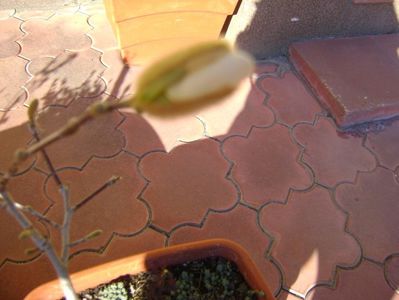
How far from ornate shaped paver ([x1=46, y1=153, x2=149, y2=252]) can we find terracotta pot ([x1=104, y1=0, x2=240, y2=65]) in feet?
1.93

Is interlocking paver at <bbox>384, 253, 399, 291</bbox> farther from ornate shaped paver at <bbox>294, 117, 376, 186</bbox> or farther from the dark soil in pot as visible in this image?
the dark soil in pot

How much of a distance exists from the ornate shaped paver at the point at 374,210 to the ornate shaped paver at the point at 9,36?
1.79 metres

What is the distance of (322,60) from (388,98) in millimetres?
405

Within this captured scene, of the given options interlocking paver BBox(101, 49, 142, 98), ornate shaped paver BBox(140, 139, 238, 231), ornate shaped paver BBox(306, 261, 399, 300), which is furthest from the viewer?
interlocking paver BBox(101, 49, 142, 98)

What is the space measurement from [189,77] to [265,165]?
1.33 meters

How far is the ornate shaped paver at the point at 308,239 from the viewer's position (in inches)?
53.1

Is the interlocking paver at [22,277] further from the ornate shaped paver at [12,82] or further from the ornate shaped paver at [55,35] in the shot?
the ornate shaped paver at [55,35]

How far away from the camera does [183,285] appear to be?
97cm

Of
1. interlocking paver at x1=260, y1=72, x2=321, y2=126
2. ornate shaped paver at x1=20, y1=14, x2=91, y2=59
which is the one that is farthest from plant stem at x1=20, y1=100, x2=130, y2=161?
ornate shaped paver at x1=20, y1=14, x2=91, y2=59

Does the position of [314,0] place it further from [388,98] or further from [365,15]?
[388,98]

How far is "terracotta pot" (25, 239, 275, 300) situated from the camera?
3.02 ft

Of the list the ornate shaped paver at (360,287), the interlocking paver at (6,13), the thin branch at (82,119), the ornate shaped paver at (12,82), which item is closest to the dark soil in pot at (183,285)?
the ornate shaped paver at (360,287)

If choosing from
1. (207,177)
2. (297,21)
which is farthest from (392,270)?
(297,21)

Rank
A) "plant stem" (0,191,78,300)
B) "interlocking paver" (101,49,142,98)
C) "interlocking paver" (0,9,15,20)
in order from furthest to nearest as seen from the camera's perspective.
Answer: "interlocking paver" (0,9,15,20) → "interlocking paver" (101,49,142,98) → "plant stem" (0,191,78,300)
